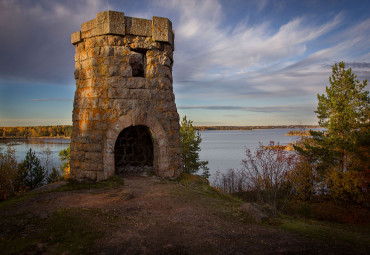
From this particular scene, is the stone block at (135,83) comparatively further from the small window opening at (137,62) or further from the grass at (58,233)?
the grass at (58,233)

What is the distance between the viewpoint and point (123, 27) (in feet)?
23.2

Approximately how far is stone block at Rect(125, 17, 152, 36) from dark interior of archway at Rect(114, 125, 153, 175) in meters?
3.38

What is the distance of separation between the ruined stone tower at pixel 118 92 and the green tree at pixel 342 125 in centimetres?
1315

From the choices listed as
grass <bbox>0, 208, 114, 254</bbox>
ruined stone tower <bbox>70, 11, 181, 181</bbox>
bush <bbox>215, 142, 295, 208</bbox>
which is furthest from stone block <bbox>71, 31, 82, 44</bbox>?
bush <bbox>215, 142, 295, 208</bbox>

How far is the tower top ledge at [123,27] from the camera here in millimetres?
6957

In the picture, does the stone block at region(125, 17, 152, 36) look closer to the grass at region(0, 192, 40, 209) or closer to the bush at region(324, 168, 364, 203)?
the grass at region(0, 192, 40, 209)

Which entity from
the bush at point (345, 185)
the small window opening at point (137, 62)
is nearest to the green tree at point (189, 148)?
the bush at point (345, 185)

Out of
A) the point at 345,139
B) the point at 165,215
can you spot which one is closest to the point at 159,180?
the point at 165,215

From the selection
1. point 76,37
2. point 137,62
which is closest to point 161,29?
point 137,62

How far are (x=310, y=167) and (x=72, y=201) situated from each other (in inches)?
679

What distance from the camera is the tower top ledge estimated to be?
696cm

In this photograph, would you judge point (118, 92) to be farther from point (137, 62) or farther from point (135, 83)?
point (137, 62)

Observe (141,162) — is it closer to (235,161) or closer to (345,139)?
(345,139)

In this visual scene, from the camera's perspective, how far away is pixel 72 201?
5.10 metres
